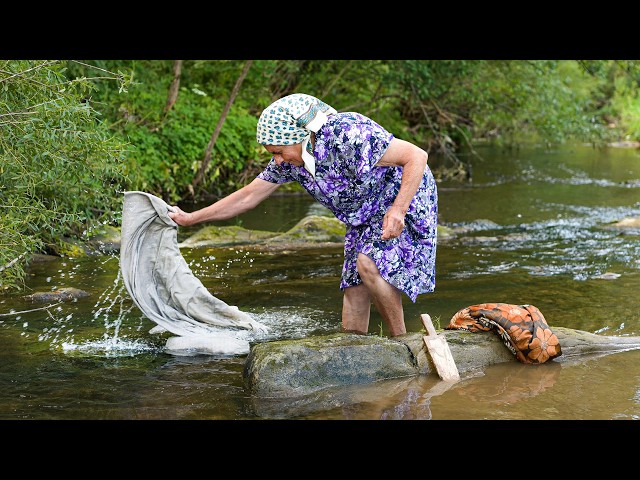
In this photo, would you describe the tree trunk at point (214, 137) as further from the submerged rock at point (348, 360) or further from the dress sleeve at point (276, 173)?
the submerged rock at point (348, 360)

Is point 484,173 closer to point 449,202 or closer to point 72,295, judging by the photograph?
point 449,202

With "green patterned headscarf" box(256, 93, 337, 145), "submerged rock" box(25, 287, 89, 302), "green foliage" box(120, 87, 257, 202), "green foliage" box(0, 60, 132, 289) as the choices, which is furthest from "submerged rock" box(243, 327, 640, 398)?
"green foliage" box(120, 87, 257, 202)

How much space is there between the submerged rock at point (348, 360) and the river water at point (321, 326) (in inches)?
3.5

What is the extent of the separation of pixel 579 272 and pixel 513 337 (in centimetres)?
400

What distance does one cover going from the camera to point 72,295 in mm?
7906

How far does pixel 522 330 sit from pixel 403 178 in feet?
4.11

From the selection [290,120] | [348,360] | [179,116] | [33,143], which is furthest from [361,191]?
[179,116]

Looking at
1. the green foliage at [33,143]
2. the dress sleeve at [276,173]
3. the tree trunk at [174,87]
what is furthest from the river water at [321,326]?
the tree trunk at [174,87]

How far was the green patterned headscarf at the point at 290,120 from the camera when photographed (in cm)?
532

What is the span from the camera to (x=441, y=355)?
17.6ft

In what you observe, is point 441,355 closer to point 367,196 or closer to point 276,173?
point 367,196

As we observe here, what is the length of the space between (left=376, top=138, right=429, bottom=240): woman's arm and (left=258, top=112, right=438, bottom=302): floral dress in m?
0.07

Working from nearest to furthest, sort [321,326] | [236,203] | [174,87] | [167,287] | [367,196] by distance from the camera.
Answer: [367,196] → [236,203] → [167,287] → [321,326] → [174,87]
